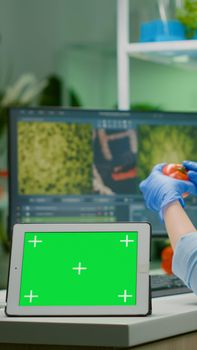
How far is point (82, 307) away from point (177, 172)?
55cm

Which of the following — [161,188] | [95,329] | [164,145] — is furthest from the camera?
[164,145]

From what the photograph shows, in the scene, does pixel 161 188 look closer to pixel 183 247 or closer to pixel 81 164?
pixel 183 247

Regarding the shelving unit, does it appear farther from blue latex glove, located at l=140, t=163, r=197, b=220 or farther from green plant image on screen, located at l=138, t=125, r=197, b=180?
blue latex glove, located at l=140, t=163, r=197, b=220

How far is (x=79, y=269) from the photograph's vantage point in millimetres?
1702

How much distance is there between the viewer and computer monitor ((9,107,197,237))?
2449 mm

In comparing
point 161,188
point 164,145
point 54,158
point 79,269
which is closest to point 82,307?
point 79,269

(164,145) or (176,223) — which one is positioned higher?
(164,145)

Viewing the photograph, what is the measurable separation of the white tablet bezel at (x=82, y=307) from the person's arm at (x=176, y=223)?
0.07 metres

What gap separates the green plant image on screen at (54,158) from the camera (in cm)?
246

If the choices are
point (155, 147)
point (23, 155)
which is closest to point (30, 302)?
point (23, 155)

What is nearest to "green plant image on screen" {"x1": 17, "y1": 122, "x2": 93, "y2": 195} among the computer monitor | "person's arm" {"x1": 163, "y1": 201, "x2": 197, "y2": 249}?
the computer monitor

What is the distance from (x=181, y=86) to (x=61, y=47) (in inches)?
58.3

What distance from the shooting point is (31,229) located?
5.73 ft

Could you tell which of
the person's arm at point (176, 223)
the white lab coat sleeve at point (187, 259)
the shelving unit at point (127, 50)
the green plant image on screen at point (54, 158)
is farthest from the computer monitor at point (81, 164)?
the white lab coat sleeve at point (187, 259)
